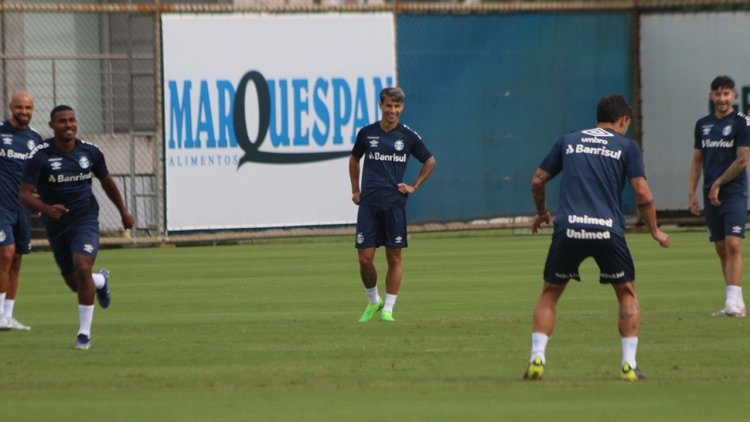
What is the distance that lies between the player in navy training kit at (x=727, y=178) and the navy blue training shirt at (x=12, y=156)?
21.3 ft

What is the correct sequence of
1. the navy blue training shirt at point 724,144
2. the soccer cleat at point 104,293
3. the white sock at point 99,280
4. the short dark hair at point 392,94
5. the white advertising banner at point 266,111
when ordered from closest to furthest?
the white sock at point 99,280
the soccer cleat at point 104,293
the short dark hair at point 392,94
the navy blue training shirt at point 724,144
the white advertising banner at point 266,111

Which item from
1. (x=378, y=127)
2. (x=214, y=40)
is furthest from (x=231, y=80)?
(x=378, y=127)

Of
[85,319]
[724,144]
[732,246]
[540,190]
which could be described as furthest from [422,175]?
[540,190]

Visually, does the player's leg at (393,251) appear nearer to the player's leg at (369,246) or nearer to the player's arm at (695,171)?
the player's leg at (369,246)

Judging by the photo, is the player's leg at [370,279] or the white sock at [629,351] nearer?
the white sock at [629,351]

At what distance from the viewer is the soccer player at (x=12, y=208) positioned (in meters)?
15.3

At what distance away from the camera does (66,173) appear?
13.7 metres

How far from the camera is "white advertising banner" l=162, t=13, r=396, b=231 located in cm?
2672

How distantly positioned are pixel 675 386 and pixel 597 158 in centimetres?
162

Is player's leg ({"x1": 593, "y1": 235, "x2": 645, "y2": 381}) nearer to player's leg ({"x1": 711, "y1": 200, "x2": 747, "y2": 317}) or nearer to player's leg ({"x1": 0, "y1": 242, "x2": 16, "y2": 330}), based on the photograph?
player's leg ({"x1": 711, "y1": 200, "x2": 747, "y2": 317})

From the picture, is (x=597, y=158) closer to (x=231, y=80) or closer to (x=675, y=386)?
(x=675, y=386)

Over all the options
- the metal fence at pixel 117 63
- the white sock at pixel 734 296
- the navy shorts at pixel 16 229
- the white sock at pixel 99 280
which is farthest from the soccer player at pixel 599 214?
the metal fence at pixel 117 63

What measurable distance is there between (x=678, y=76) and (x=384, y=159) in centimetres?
1436

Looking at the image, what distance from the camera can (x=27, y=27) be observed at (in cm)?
3319
